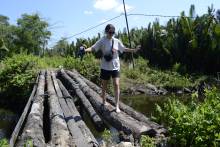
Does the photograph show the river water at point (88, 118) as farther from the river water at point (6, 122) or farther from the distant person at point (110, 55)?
the distant person at point (110, 55)

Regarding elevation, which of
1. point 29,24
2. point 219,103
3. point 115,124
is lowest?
point 115,124

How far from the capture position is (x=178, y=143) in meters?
6.07

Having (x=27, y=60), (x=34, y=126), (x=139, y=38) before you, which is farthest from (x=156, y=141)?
(x=139, y=38)

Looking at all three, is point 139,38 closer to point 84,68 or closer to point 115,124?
point 84,68

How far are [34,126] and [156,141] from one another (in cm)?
223

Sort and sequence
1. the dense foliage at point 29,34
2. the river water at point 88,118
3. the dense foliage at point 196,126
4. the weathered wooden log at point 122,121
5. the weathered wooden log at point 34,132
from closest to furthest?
the dense foliage at point 196,126
the weathered wooden log at point 34,132
the weathered wooden log at point 122,121
the river water at point 88,118
the dense foliage at point 29,34

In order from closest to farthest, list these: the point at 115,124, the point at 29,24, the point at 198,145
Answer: the point at 198,145, the point at 115,124, the point at 29,24

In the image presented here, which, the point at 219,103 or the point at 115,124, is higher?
the point at 219,103

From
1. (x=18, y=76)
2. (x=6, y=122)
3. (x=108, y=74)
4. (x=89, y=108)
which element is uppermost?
(x=108, y=74)

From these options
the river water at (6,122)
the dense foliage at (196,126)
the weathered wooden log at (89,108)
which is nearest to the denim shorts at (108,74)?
the weathered wooden log at (89,108)

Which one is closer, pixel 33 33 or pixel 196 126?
pixel 196 126

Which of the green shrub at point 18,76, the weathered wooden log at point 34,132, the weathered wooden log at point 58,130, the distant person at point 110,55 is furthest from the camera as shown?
the green shrub at point 18,76

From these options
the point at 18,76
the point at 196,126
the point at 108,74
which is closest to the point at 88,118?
the point at 108,74

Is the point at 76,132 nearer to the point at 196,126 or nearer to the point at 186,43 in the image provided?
the point at 196,126
